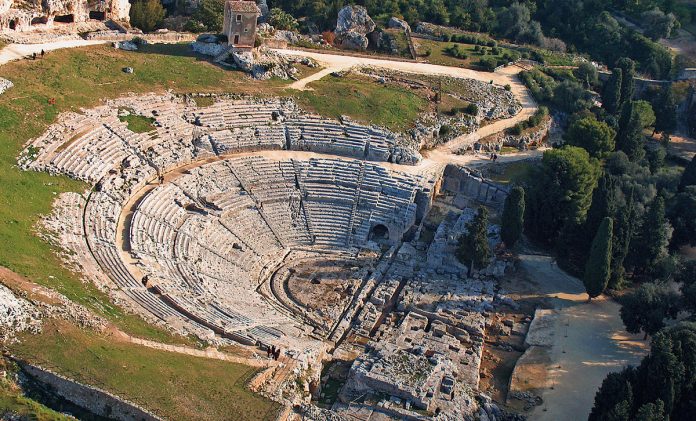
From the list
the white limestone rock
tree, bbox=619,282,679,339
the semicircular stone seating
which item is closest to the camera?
the semicircular stone seating

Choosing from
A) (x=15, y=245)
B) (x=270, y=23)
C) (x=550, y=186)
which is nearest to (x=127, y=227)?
(x=15, y=245)

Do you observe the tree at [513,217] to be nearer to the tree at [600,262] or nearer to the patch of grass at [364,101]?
the tree at [600,262]

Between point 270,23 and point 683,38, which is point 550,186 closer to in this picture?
point 270,23

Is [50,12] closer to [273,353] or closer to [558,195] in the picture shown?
[273,353]

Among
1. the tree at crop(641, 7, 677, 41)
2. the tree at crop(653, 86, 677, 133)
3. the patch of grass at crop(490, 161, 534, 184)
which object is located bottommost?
the patch of grass at crop(490, 161, 534, 184)

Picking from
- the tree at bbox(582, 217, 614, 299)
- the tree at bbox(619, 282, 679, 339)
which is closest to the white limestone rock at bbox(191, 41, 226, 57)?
the tree at bbox(582, 217, 614, 299)

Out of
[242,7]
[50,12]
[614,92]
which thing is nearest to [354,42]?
[242,7]

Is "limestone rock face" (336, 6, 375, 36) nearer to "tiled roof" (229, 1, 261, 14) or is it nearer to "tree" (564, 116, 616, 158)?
"tiled roof" (229, 1, 261, 14)
